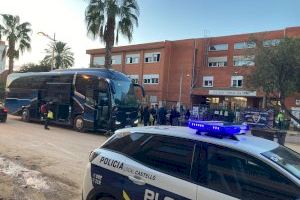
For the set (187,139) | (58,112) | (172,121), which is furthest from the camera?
(172,121)

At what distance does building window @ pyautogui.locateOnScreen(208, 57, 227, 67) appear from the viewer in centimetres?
5414

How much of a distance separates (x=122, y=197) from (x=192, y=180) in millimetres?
957

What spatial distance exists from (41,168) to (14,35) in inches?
1613

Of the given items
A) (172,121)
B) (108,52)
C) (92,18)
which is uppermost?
(92,18)

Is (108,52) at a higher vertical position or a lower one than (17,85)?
higher

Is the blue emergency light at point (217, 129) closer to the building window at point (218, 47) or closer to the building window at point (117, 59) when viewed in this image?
the building window at point (218, 47)

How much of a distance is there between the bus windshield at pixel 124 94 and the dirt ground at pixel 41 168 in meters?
4.61

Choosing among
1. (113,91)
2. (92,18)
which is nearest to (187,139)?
(113,91)

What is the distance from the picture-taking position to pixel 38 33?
4488 centimetres

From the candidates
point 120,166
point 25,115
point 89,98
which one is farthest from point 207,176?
point 25,115

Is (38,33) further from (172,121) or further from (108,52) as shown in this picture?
(172,121)

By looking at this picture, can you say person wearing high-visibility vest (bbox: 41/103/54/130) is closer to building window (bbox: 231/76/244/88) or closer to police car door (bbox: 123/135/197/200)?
police car door (bbox: 123/135/197/200)

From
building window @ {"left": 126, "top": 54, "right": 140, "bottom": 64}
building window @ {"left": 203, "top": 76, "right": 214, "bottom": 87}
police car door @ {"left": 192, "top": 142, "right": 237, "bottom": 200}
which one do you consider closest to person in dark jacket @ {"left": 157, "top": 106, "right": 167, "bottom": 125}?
police car door @ {"left": 192, "top": 142, "right": 237, "bottom": 200}

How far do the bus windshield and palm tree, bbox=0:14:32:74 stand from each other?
98.5ft
